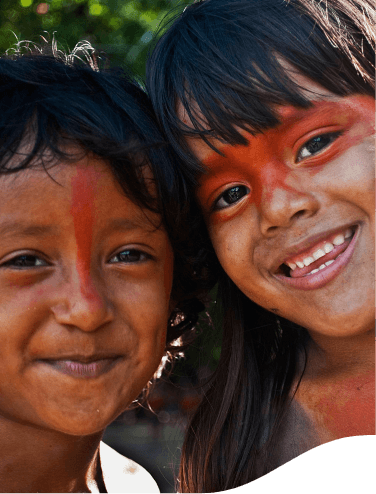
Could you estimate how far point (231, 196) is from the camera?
4.10 feet

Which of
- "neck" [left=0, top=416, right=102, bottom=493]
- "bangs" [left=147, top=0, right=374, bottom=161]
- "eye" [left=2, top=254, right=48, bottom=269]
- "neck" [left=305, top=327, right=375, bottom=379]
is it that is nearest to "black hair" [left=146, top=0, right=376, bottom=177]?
"bangs" [left=147, top=0, right=374, bottom=161]

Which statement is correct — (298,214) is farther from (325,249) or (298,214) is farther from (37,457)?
(37,457)

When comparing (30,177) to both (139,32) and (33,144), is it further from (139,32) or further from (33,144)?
(139,32)

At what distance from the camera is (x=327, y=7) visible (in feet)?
4.02

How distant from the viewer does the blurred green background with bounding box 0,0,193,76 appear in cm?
134

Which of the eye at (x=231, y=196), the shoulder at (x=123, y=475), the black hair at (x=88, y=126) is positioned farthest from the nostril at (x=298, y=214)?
the shoulder at (x=123, y=475)

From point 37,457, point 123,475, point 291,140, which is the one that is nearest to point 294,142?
point 291,140

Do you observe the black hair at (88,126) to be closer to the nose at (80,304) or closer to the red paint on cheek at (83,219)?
the red paint on cheek at (83,219)

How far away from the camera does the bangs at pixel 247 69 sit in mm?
1159

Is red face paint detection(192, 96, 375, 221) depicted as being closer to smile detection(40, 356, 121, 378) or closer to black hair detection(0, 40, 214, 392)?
black hair detection(0, 40, 214, 392)

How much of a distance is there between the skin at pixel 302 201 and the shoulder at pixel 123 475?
554 mm

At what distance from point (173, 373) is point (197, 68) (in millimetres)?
867

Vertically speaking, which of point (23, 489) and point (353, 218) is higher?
point (353, 218)

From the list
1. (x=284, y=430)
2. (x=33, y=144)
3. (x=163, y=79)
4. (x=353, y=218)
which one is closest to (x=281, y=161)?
(x=353, y=218)
